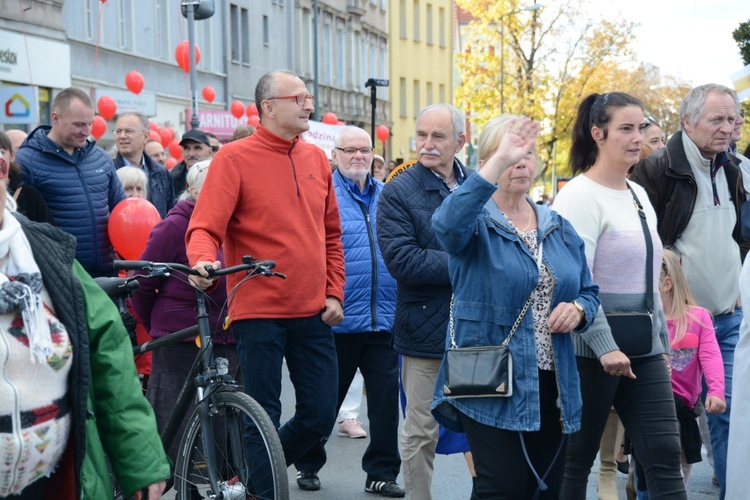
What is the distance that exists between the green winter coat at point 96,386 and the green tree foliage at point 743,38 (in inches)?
840

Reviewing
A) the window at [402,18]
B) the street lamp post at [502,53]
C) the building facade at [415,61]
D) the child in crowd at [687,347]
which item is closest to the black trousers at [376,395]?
the child in crowd at [687,347]

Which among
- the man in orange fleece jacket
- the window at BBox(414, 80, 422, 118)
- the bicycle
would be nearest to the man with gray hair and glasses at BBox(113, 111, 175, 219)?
the man in orange fleece jacket

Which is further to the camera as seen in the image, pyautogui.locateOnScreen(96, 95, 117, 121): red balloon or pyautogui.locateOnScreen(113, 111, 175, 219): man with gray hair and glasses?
pyautogui.locateOnScreen(96, 95, 117, 121): red balloon

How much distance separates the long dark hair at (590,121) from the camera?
5.55 meters

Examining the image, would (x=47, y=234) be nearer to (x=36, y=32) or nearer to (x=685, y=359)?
(x=685, y=359)

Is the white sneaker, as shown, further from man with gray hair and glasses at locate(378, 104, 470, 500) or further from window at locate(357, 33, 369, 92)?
window at locate(357, 33, 369, 92)

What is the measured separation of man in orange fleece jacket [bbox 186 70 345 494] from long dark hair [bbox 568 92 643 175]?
131 cm

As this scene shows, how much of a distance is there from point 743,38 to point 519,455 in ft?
69.1

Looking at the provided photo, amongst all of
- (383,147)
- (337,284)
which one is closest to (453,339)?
(337,284)

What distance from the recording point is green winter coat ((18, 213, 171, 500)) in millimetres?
3445

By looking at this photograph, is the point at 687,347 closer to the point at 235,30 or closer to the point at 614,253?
the point at 614,253

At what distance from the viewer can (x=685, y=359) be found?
639cm

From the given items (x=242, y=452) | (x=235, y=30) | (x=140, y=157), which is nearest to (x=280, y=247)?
(x=242, y=452)

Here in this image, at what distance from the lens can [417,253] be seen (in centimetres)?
612
